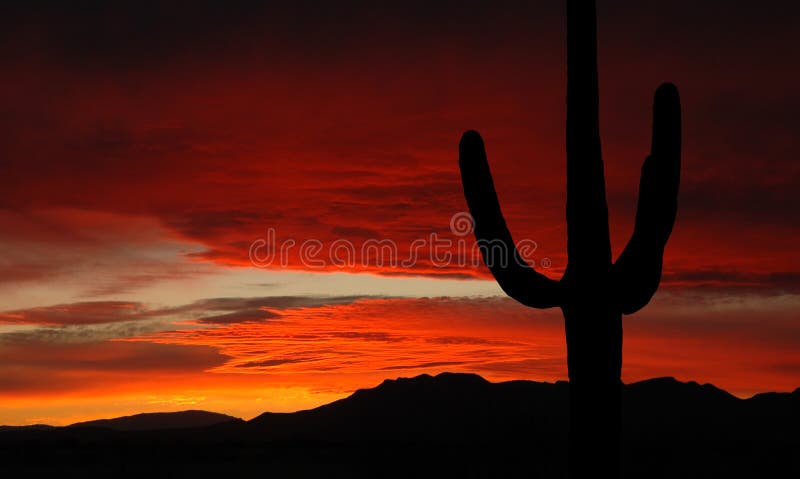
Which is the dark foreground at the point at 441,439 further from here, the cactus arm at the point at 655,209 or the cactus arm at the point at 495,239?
the cactus arm at the point at 655,209

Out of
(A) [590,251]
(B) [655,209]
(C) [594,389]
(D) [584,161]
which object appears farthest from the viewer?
(D) [584,161]

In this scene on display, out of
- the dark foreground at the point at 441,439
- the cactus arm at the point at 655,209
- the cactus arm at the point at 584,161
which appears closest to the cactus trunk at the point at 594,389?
the cactus arm at the point at 655,209

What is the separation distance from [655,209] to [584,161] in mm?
904

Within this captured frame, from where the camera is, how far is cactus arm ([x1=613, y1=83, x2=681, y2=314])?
9094mm

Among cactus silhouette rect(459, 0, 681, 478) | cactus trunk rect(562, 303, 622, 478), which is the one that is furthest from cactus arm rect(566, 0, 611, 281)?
cactus trunk rect(562, 303, 622, 478)

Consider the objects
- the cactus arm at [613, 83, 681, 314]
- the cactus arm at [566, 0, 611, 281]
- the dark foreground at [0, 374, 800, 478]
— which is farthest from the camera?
the dark foreground at [0, 374, 800, 478]

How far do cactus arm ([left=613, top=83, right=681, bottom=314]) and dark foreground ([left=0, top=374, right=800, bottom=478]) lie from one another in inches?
982

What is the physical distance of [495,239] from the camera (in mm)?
9609

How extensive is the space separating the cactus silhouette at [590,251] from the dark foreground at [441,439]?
24.2m

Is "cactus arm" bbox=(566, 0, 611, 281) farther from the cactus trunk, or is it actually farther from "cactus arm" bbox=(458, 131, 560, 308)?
the cactus trunk

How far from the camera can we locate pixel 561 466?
3597 cm

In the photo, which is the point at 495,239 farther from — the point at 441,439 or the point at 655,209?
the point at 441,439

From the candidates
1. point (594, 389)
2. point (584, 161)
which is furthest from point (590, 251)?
point (594, 389)

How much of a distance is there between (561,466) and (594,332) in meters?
28.1
